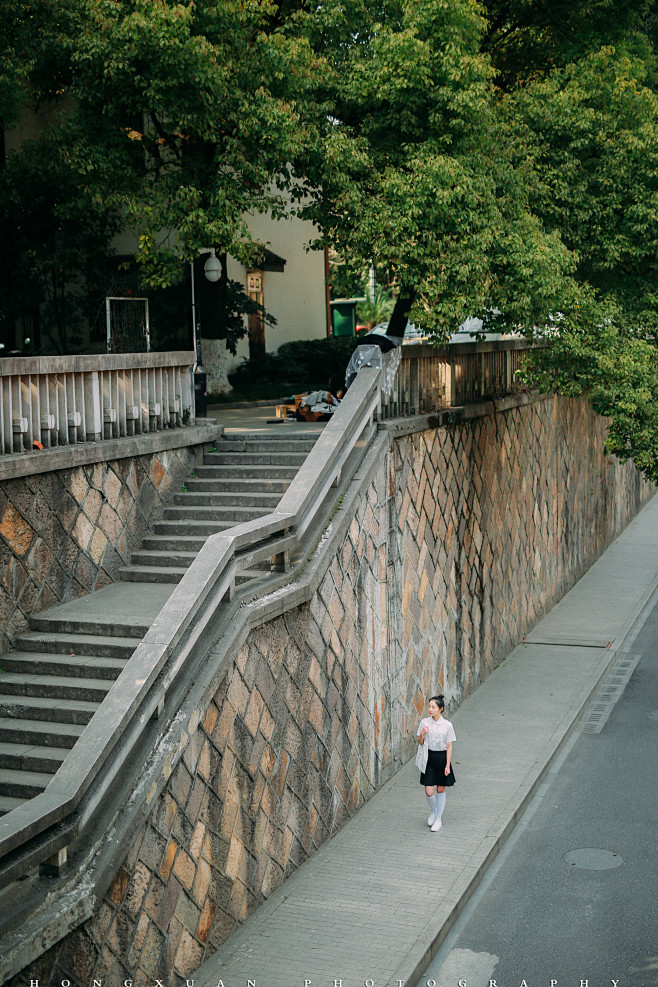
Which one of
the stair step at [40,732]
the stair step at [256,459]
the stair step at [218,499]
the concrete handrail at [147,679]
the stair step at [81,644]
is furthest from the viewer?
the stair step at [256,459]

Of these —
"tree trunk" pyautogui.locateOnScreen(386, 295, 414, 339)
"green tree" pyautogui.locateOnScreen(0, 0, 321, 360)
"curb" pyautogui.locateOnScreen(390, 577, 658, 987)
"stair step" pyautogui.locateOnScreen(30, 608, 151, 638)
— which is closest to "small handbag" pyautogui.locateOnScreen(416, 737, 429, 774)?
"curb" pyautogui.locateOnScreen(390, 577, 658, 987)

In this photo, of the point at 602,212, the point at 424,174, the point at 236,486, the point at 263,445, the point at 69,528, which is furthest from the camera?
the point at 602,212

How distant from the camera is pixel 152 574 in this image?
35.9 feet

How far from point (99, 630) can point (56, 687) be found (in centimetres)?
83

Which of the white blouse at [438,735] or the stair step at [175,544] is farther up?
the stair step at [175,544]

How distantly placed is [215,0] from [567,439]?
13.1m

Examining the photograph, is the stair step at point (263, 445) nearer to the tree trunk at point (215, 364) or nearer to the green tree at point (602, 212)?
the green tree at point (602, 212)

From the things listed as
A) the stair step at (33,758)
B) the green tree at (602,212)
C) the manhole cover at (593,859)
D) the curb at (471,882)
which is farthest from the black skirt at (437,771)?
the green tree at (602,212)

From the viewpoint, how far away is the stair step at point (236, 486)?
12422 mm

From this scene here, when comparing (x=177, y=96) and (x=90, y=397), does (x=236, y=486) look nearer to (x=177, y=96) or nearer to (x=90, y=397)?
(x=90, y=397)

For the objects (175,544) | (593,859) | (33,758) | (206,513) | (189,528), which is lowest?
(593,859)

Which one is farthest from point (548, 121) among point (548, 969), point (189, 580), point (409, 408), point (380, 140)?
point (548, 969)

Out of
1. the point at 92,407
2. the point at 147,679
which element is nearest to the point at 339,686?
the point at 92,407

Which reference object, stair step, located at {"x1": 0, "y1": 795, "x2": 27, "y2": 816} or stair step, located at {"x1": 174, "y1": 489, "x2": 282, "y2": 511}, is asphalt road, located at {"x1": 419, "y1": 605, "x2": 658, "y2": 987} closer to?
stair step, located at {"x1": 0, "y1": 795, "x2": 27, "y2": 816}
